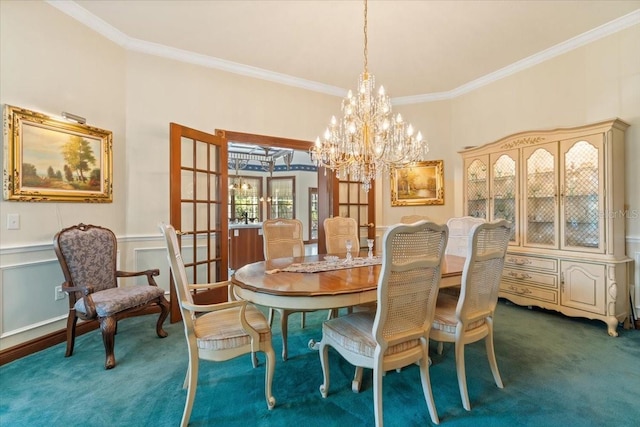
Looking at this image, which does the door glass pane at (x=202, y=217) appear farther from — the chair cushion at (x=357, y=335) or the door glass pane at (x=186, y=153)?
the chair cushion at (x=357, y=335)

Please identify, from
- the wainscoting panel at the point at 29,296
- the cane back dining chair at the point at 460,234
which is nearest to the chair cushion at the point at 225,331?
the wainscoting panel at the point at 29,296

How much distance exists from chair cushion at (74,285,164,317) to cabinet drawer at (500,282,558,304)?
12.3 ft

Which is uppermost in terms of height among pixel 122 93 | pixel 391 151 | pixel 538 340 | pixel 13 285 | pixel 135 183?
pixel 122 93

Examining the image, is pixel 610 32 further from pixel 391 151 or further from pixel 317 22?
pixel 317 22

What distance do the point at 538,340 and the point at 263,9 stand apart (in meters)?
3.85

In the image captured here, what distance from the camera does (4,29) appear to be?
7.36ft

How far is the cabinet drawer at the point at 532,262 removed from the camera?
9.96 ft

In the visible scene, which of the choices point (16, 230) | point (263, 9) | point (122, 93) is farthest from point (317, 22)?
point (16, 230)

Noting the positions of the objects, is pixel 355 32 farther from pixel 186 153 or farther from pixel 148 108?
pixel 148 108

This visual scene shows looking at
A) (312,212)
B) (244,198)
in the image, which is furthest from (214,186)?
(312,212)

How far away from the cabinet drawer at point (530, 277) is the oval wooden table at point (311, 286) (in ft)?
5.35

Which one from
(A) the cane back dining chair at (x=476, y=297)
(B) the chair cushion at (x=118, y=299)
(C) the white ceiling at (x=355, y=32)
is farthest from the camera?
(C) the white ceiling at (x=355, y=32)

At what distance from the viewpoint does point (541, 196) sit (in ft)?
10.7

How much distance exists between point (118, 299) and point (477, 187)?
4178 millimetres
